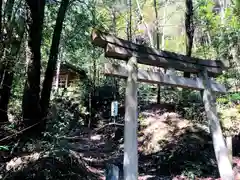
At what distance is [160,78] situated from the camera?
15.2 feet

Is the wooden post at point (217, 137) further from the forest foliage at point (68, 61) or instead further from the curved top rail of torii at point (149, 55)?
the forest foliage at point (68, 61)

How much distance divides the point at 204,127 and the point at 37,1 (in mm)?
5934

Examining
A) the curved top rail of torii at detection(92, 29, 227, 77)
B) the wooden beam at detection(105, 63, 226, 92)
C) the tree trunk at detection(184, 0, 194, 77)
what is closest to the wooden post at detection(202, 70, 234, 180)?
the wooden beam at detection(105, 63, 226, 92)

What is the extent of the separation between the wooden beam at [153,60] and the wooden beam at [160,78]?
0.21 metres

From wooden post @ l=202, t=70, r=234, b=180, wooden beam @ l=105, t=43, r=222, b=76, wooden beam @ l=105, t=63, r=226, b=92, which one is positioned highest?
wooden beam @ l=105, t=43, r=222, b=76

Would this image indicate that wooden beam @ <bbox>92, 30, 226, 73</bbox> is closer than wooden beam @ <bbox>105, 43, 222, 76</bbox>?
Yes

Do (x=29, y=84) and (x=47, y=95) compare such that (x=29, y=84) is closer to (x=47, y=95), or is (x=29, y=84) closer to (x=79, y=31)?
(x=47, y=95)

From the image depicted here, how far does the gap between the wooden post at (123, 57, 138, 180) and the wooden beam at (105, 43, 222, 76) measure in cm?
17

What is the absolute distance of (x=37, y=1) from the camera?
5.25 metres

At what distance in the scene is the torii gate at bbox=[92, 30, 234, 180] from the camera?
13.0ft

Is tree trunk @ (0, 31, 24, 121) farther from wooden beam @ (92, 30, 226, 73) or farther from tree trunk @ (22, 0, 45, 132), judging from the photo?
wooden beam @ (92, 30, 226, 73)

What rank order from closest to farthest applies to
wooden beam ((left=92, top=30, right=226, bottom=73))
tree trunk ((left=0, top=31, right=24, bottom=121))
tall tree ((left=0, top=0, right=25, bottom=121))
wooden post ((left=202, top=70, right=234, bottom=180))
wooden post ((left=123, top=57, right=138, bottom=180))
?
wooden post ((left=123, top=57, right=138, bottom=180))
wooden beam ((left=92, top=30, right=226, bottom=73))
wooden post ((left=202, top=70, right=234, bottom=180))
tall tree ((left=0, top=0, right=25, bottom=121))
tree trunk ((left=0, top=31, right=24, bottom=121))

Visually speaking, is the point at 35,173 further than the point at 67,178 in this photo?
No

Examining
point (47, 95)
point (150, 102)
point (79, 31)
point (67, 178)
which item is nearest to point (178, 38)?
point (150, 102)
